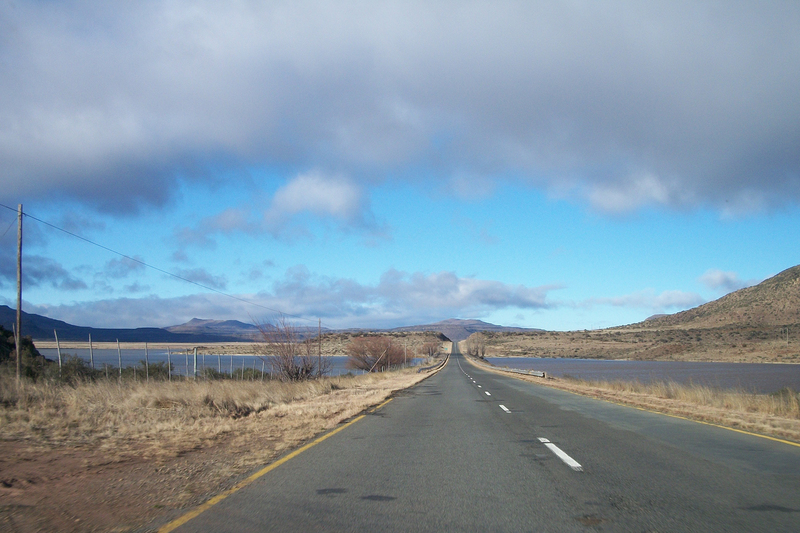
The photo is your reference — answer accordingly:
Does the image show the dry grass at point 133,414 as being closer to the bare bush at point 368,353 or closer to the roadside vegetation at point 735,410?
the roadside vegetation at point 735,410

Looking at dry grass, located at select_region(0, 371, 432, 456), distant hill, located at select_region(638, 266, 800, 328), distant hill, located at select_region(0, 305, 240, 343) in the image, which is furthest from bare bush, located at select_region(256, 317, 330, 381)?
distant hill, located at select_region(638, 266, 800, 328)

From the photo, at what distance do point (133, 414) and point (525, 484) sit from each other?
949cm

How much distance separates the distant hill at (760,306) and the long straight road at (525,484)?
113225 mm

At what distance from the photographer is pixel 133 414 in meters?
12.2

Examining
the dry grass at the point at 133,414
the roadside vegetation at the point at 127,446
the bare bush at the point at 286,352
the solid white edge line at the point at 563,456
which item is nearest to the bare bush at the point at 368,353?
the bare bush at the point at 286,352

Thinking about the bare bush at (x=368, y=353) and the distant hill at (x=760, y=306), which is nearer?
the bare bush at (x=368, y=353)

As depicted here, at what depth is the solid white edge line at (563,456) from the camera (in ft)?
25.6

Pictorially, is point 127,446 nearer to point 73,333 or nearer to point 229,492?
point 229,492

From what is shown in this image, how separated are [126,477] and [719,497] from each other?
7.50m

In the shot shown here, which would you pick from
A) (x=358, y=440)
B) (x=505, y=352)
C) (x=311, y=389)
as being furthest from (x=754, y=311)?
(x=358, y=440)

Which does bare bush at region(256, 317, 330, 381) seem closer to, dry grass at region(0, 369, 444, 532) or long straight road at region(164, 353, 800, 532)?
dry grass at region(0, 369, 444, 532)

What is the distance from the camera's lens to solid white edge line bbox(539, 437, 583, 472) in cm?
779

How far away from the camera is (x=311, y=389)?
24.4 metres

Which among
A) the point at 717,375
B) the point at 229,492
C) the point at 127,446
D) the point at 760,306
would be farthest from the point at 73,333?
the point at 760,306
